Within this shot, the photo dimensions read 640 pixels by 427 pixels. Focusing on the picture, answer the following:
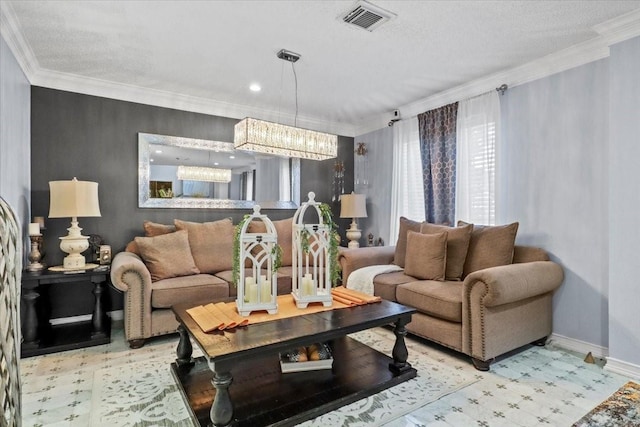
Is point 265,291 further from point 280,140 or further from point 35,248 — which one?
point 35,248

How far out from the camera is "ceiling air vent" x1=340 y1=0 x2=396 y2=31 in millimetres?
2320

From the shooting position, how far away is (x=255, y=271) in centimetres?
215

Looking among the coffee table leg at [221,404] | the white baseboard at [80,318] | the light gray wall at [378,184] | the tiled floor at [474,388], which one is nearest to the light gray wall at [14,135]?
the white baseboard at [80,318]

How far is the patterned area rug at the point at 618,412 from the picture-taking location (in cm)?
100

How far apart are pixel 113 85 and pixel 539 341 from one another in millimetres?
4726

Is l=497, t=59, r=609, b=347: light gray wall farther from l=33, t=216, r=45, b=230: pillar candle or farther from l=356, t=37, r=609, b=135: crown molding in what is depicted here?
l=33, t=216, r=45, b=230: pillar candle

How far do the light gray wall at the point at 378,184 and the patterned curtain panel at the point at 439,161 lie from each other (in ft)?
2.25

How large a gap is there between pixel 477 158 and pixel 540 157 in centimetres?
61

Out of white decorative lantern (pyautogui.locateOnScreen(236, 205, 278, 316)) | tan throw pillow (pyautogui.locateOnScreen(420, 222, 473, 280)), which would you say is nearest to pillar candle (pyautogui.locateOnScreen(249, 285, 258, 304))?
white decorative lantern (pyautogui.locateOnScreen(236, 205, 278, 316))

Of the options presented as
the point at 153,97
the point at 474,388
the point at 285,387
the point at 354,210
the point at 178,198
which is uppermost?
the point at 153,97

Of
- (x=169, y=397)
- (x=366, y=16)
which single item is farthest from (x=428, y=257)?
(x=169, y=397)

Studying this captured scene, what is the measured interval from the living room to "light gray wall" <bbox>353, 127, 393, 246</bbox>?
905 mm

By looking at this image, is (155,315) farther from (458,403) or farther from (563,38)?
(563,38)

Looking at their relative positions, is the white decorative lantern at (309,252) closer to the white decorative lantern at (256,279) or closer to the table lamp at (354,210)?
the white decorative lantern at (256,279)
